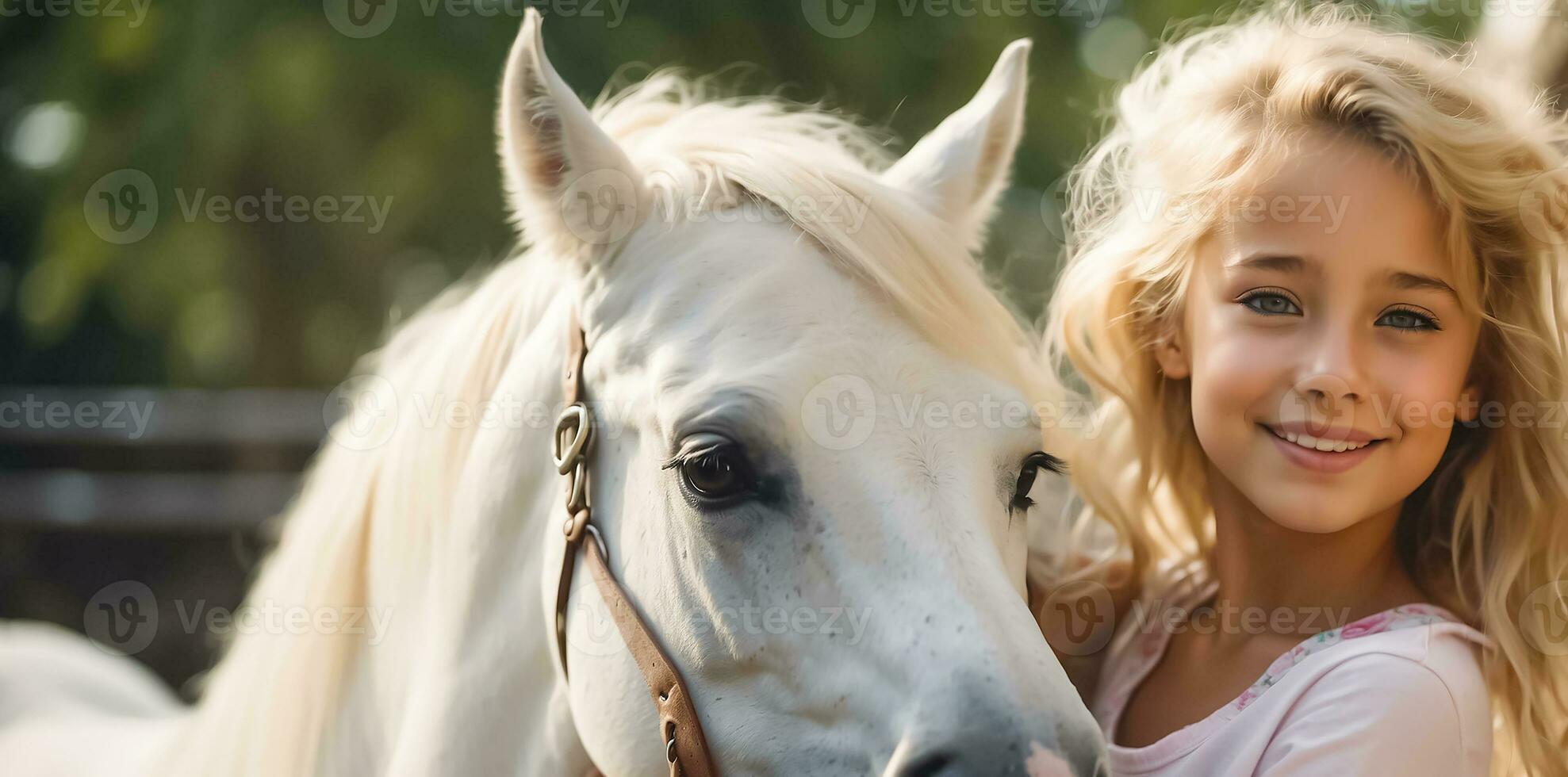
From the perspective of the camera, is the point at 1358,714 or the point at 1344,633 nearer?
the point at 1358,714

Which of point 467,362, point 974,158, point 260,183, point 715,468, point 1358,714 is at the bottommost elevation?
point 1358,714

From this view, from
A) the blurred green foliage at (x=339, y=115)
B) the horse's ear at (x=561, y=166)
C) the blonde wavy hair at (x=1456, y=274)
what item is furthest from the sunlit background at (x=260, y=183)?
the horse's ear at (x=561, y=166)

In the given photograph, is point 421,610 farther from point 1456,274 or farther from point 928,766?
point 1456,274

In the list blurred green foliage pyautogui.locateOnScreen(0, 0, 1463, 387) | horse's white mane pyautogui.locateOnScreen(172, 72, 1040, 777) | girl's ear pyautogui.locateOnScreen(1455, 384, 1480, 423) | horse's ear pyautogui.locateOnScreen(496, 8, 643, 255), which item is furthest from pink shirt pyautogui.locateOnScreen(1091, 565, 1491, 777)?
blurred green foliage pyautogui.locateOnScreen(0, 0, 1463, 387)

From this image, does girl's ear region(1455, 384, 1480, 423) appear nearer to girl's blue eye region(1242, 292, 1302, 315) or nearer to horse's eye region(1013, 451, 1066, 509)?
girl's blue eye region(1242, 292, 1302, 315)

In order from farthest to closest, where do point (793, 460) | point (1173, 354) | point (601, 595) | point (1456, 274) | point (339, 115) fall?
point (339, 115)
point (1173, 354)
point (1456, 274)
point (601, 595)
point (793, 460)

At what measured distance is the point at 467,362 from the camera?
1529 millimetres

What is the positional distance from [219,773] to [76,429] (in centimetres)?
486

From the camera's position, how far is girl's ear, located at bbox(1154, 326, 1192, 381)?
1601 mm

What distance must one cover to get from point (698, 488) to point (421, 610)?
1.68 feet

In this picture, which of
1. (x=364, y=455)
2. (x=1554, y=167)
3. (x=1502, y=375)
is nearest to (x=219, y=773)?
(x=364, y=455)

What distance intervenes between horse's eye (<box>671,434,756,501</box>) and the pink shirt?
69cm

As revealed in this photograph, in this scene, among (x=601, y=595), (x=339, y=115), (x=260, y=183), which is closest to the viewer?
(x=601, y=595)

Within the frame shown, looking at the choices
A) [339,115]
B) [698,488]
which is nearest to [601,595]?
[698,488]
